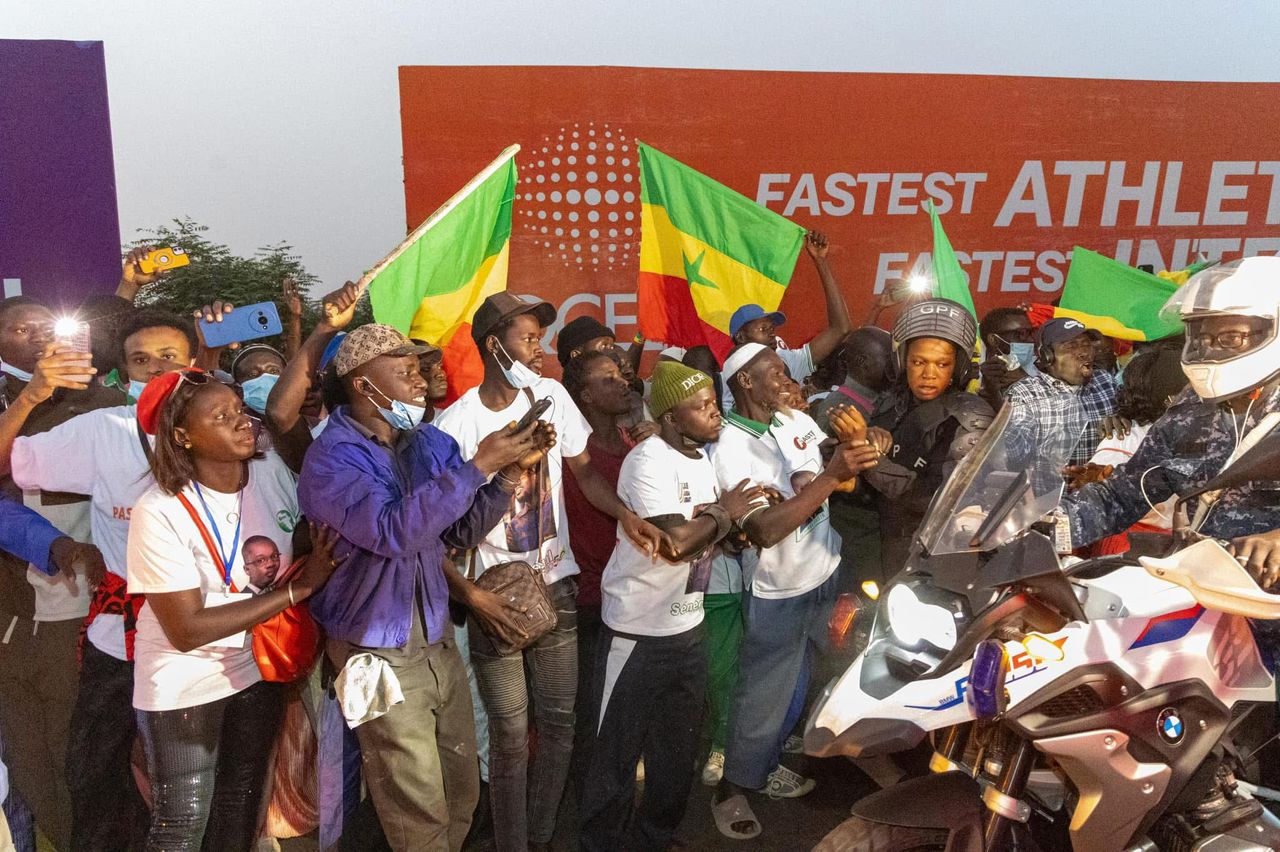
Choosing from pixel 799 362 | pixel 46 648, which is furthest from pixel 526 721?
pixel 799 362

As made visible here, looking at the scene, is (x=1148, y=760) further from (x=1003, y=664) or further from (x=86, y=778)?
(x=86, y=778)

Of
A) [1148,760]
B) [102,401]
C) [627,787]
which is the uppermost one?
[102,401]

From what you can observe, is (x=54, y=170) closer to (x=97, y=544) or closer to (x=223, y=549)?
(x=97, y=544)

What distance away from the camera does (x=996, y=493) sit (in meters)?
2.46

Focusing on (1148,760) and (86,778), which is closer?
(1148,760)

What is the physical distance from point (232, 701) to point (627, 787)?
144 cm

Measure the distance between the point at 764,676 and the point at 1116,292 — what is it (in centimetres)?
396

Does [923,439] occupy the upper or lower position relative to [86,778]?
upper

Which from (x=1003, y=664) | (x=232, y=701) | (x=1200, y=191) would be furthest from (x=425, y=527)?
(x=1200, y=191)

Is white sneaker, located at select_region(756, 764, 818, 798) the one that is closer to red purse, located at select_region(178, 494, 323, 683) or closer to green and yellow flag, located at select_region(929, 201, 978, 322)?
red purse, located at select_region(178, 494, 323, 683)

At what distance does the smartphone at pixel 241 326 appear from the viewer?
13.3 ft

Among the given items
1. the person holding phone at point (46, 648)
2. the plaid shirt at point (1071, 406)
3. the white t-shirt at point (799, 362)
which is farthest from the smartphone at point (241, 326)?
the plaid shirt at point (1071, 406)

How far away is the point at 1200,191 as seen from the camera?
8.31 m

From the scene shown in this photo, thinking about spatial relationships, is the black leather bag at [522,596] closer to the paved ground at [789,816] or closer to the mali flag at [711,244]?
the paved ground at [789,816]
